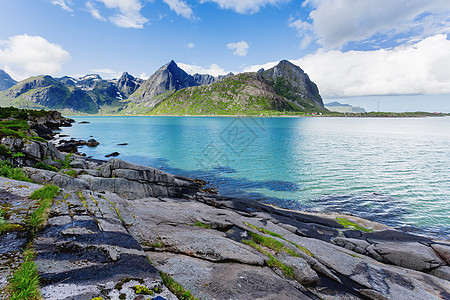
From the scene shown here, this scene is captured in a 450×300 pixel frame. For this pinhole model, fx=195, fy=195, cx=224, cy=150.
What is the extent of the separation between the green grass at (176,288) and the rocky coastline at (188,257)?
0.13ft

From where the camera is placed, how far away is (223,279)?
360 inches

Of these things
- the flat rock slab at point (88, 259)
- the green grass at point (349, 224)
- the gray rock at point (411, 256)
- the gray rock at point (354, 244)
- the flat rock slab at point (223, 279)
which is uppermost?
the flat rock slab at point (88, 259)

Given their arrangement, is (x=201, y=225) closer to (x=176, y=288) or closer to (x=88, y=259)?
(x=176, y=288)

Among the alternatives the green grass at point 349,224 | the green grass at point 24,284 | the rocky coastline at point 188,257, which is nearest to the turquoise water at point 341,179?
the green grass at point 349,224

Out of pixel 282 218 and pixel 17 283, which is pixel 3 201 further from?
pixel 282 218

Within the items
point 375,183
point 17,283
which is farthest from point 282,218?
point 375,183

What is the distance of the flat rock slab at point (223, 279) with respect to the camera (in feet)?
27.1

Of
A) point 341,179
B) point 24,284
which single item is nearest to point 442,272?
point 24,284

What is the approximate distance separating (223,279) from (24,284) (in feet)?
23.1

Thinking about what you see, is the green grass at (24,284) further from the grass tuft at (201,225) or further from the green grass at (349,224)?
the green grass at (349,224)

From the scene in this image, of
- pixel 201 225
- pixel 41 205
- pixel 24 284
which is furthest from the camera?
pixel 201 225

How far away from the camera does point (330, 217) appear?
26.5 meters

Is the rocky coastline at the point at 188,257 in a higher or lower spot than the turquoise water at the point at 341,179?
higher

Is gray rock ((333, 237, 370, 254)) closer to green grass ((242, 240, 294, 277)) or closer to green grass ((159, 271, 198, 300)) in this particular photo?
green grass ((242, 240, 294, 277))
